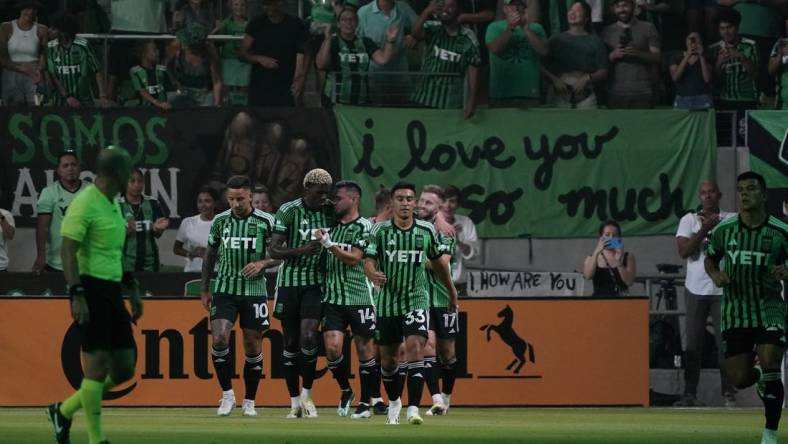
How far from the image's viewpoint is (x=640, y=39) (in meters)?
23.0

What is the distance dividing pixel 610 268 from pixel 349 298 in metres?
5.38

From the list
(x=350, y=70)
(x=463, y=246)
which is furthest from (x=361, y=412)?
(x=350, y=70)

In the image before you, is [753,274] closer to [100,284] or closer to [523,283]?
[100,284]

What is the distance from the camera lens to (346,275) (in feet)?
56.0

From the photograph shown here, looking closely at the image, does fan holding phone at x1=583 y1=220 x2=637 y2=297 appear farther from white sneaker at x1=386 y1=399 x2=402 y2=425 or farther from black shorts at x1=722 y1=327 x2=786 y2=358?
black shorts at x1=722 y1=327 x2=786 y2=358

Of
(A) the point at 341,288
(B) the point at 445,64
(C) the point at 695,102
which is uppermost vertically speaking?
(B) the point at 445,64

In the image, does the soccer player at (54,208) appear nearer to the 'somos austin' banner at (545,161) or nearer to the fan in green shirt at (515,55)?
the 'somos austin' banner at (545,161)

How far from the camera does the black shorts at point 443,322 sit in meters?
18.0

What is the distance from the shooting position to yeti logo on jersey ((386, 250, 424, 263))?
1580 cm

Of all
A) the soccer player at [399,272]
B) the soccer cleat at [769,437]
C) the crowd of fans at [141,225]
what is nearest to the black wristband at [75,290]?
the soccer player at [399,272]

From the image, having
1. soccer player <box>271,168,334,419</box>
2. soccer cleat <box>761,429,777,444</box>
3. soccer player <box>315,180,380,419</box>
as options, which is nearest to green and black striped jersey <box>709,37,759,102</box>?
soccer player <box>315,180,380,419</box>

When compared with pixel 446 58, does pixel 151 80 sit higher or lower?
lower

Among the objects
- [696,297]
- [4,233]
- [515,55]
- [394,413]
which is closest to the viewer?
[394,413]

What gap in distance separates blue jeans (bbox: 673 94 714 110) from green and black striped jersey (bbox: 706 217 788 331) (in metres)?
8.78
